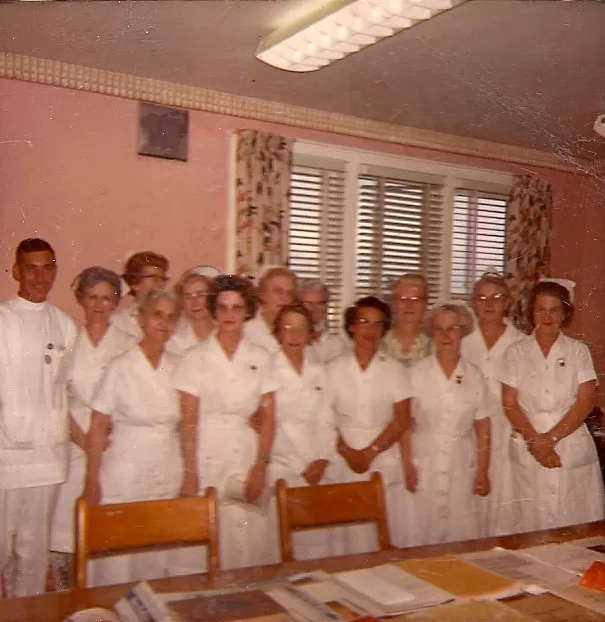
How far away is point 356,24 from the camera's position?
60.0 inches

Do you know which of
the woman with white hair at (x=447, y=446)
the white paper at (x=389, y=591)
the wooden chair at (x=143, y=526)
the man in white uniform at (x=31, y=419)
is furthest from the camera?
the woman with white hair at (x=447, y=446)

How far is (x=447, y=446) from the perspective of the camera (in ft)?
7.45

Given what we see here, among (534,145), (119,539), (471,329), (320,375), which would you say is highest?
(534,145)

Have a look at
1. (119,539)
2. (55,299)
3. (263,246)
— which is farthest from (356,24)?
(119,539)

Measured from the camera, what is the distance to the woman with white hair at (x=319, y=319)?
77.7 inches

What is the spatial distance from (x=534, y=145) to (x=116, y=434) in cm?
149

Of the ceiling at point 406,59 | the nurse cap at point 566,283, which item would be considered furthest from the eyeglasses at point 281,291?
the nurse cap at point 566,283

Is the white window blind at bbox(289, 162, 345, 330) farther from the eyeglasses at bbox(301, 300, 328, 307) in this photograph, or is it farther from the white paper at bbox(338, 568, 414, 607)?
the white paper at bbox(338, 568, 414, 607)

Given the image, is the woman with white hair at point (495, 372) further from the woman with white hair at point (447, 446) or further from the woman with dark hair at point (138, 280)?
the woman with dark hair at point (138, 280)

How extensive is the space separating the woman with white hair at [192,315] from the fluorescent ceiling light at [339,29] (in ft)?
2.02

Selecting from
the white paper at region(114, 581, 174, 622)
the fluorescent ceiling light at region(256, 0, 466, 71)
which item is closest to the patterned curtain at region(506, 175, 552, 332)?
the fluorescent ceiling light at region(256, 0, 466, 71)

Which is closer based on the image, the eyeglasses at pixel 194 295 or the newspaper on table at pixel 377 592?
the newspaper on table at pixel 377 592

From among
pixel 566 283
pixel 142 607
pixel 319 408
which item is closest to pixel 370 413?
pixel 319 408

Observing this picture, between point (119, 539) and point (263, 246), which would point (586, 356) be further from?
point (119, 539)
